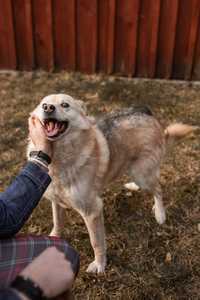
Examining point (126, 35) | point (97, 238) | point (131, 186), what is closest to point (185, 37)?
point (126, 35)

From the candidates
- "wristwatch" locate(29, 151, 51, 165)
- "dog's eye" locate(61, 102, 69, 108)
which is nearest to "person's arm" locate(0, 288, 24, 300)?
"wristwatch" locate(29, 151, 51, 165)

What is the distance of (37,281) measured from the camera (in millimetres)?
1505

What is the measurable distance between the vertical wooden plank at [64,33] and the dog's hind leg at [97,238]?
11.1 ft

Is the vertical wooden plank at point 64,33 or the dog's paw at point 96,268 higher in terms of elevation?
the vertical wooden plank at point 64,33

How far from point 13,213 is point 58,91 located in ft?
11.6

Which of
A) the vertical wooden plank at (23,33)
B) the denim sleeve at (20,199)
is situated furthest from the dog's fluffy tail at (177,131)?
the vertical wooden plank at (23,33)

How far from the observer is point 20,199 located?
197 centimetres

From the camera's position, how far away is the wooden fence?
5242mm

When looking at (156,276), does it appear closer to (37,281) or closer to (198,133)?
(37,281)

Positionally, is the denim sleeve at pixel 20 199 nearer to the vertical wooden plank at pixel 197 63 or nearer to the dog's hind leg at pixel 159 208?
the dog's hind leg at pixel 159 208

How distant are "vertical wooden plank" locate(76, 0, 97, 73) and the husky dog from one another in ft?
8.13

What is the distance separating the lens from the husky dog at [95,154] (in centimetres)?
259

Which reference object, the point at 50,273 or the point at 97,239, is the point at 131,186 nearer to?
the point at 97,239

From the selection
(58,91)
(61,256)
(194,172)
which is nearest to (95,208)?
(61,256)
